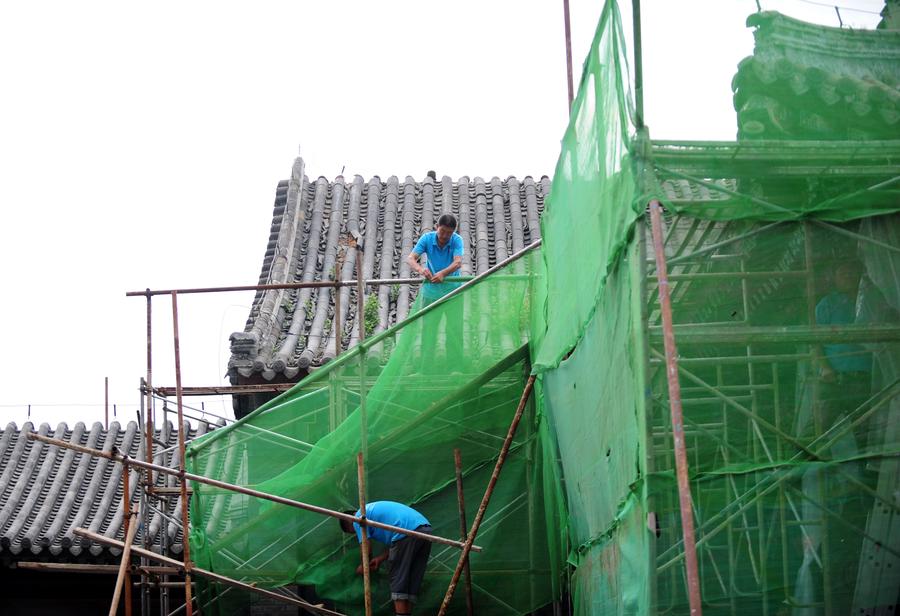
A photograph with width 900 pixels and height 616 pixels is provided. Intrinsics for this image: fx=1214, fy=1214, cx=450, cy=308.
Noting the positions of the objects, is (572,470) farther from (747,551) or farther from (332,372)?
(332,372)

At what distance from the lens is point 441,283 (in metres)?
10.6

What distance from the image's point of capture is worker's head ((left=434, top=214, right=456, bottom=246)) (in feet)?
35.4

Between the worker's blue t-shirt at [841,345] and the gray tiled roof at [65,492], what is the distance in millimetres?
7400

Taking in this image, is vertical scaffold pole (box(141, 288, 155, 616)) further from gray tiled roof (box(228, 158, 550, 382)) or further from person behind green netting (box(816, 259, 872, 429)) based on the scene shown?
person behind green netting (box(816, 259, 872, 429))

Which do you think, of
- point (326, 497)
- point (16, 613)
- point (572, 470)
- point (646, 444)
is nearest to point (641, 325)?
point (646, 444)

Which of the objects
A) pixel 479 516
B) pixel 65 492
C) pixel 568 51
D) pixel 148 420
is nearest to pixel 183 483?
pixel 148 420

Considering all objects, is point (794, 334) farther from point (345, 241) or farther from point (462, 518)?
point (345, 241)

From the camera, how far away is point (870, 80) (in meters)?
6.43

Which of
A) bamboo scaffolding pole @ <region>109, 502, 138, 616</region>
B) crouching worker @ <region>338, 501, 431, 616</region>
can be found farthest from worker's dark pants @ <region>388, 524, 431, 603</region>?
bamboo scaffolding pole @ <region>109, 502, 138, 616</region>

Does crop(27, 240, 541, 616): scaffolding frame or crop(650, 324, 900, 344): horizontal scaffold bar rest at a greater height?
crop(650, 324, 900, 344): horizontal scaffold bar

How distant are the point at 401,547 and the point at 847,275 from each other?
14.5 feet

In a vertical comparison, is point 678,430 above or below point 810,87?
below

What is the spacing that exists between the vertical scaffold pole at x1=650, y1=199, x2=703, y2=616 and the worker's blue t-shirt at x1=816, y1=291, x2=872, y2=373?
1.02 m

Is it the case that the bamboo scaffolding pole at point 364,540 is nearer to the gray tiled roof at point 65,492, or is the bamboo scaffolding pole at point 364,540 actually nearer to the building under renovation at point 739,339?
the building under renovation at point 739,339
